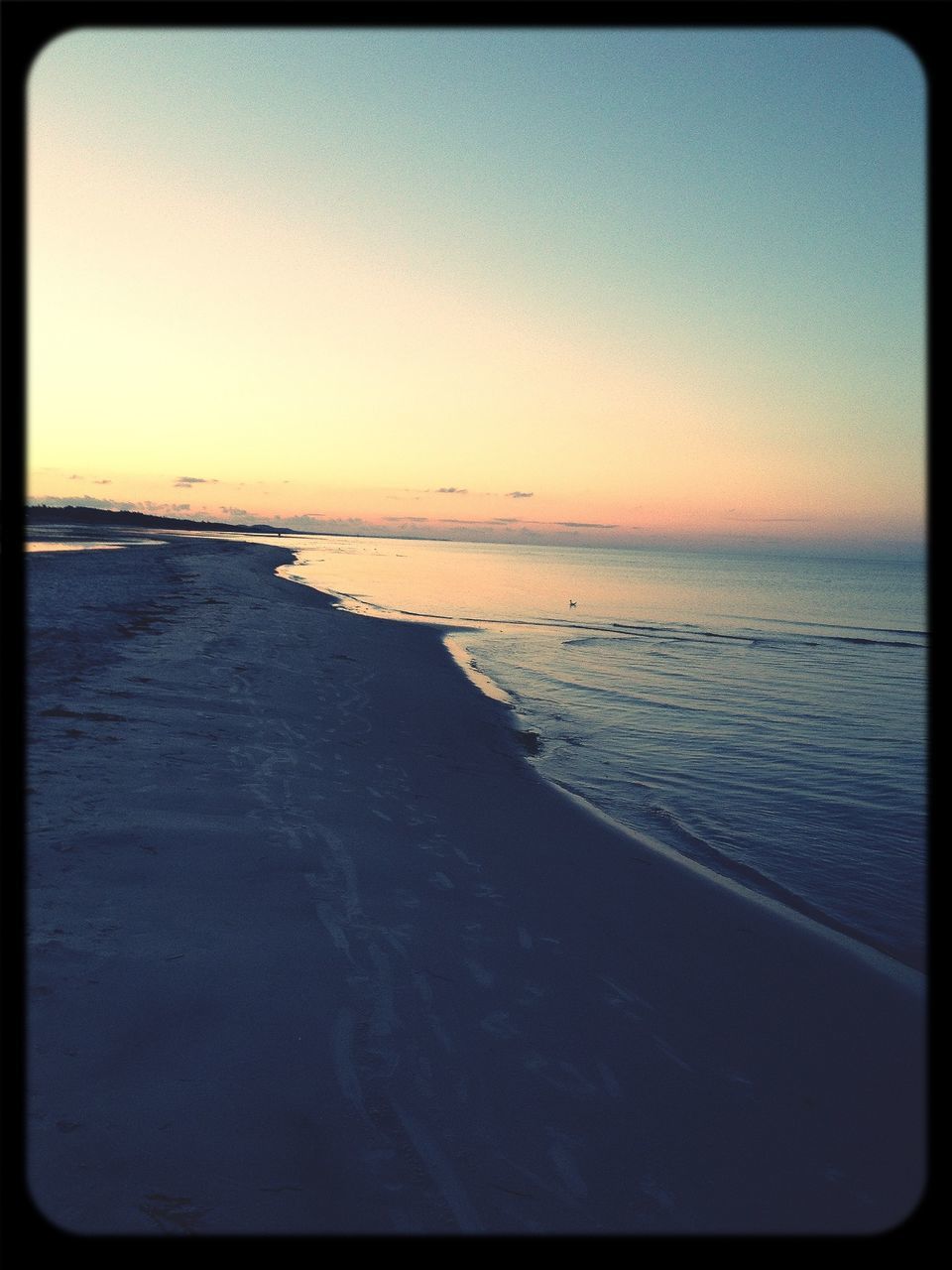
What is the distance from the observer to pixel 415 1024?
141 inches

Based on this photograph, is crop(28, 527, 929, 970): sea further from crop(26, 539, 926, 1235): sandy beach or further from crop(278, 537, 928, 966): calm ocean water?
crop(26, 539, 926, 1235): sandy beach

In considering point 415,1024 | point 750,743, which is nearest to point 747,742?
point 750,743

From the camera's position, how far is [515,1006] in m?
3.89

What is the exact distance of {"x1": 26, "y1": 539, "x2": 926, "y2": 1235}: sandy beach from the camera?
102 inches

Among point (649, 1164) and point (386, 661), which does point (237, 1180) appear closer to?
point (649, 1164)

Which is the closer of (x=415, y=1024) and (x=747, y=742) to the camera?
(x=415, y=1024)

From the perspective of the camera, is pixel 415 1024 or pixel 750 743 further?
pixel 750 743

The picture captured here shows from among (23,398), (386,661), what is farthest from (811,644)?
(23,398)

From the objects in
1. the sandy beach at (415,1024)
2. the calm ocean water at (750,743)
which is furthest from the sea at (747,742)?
the sandy beach at (415,1024)

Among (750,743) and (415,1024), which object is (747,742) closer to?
(750,743)

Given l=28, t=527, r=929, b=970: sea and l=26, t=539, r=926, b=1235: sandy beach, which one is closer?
l=26, t=539, r=926, b=1235: sandy beach

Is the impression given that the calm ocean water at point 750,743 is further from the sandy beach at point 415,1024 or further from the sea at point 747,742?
the sandy beach at point 415,1024

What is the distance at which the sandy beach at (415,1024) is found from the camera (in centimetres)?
259

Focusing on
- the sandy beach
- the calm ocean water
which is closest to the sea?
the calm ocean water
